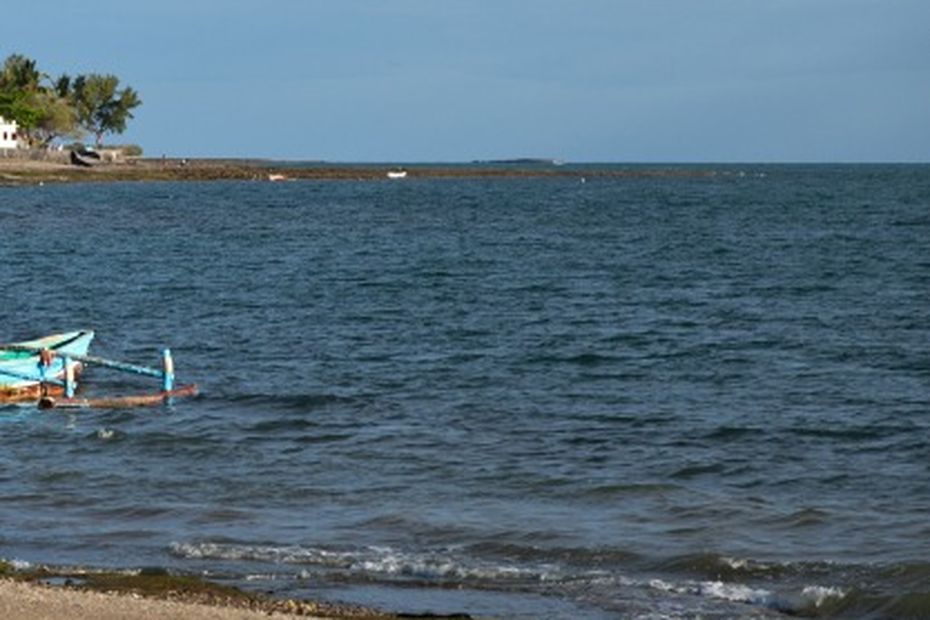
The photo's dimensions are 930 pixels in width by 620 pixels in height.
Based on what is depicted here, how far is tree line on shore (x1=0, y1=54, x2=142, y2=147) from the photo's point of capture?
164 meters

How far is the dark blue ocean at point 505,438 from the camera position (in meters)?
16.5

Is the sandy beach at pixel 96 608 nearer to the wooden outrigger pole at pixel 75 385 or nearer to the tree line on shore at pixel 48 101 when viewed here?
the wooden outrigger pole at pixel 75 385

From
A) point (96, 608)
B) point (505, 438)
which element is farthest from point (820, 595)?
point (505, 438)

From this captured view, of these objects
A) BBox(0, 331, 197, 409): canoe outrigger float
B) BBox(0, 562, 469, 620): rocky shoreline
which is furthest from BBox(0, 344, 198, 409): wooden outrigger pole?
BBox(0, 562, 469, 620): rocky shoreline

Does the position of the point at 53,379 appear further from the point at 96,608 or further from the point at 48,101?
the point at 48,101

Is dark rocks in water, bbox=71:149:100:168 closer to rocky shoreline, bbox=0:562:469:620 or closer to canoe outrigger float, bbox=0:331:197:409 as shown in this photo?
canoe outrigger float, bbox=0:331:197:409

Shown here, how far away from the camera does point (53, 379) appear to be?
2845 centimetres

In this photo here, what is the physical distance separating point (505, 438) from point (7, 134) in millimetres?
141260

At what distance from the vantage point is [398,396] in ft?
92.0

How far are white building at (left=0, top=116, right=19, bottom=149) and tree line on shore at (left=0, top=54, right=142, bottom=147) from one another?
92.1 inches

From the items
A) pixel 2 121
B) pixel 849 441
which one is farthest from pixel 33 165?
pixel 849 441

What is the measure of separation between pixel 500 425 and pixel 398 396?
10.9 ft

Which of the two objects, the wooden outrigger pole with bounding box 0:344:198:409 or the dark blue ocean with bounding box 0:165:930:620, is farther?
the wooden outrigger pole with bounding box 0:344:198:409

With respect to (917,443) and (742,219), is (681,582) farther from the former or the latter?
(742,219)
